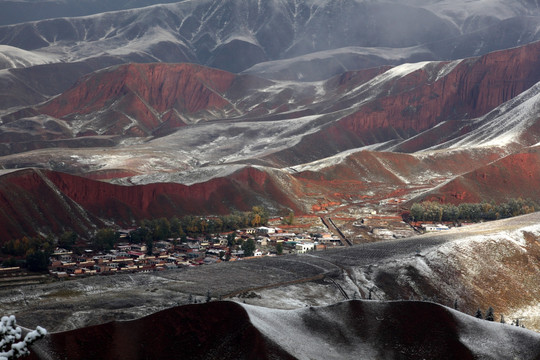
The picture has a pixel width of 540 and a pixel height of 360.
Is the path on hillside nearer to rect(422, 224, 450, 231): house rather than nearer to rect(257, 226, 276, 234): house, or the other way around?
rect(257, 226, 276, 234): house

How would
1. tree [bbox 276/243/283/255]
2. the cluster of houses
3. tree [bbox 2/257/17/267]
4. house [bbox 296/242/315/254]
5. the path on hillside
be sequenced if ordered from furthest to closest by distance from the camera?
the path on hillside → house [bbox 296/242/315/254] → tree [bbox 276/243/283/255] → the cluster of houses → tree [bbox 2/257/17/267]

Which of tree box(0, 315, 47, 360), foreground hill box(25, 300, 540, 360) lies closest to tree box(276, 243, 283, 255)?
foreground hill box(25, 300, 540, 360)

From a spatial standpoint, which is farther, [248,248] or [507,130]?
[507,130]

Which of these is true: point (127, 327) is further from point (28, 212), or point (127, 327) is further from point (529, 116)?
point (529, 116)

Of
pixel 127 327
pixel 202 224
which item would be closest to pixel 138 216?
pixel 202 224

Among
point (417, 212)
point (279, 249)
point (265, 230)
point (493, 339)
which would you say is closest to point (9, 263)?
point (279, 249)

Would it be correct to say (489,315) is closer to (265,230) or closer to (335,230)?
(265,230)

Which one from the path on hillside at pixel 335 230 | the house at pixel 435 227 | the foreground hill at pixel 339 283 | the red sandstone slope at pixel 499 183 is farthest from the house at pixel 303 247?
the red sandstone slope at pixel 499 183
